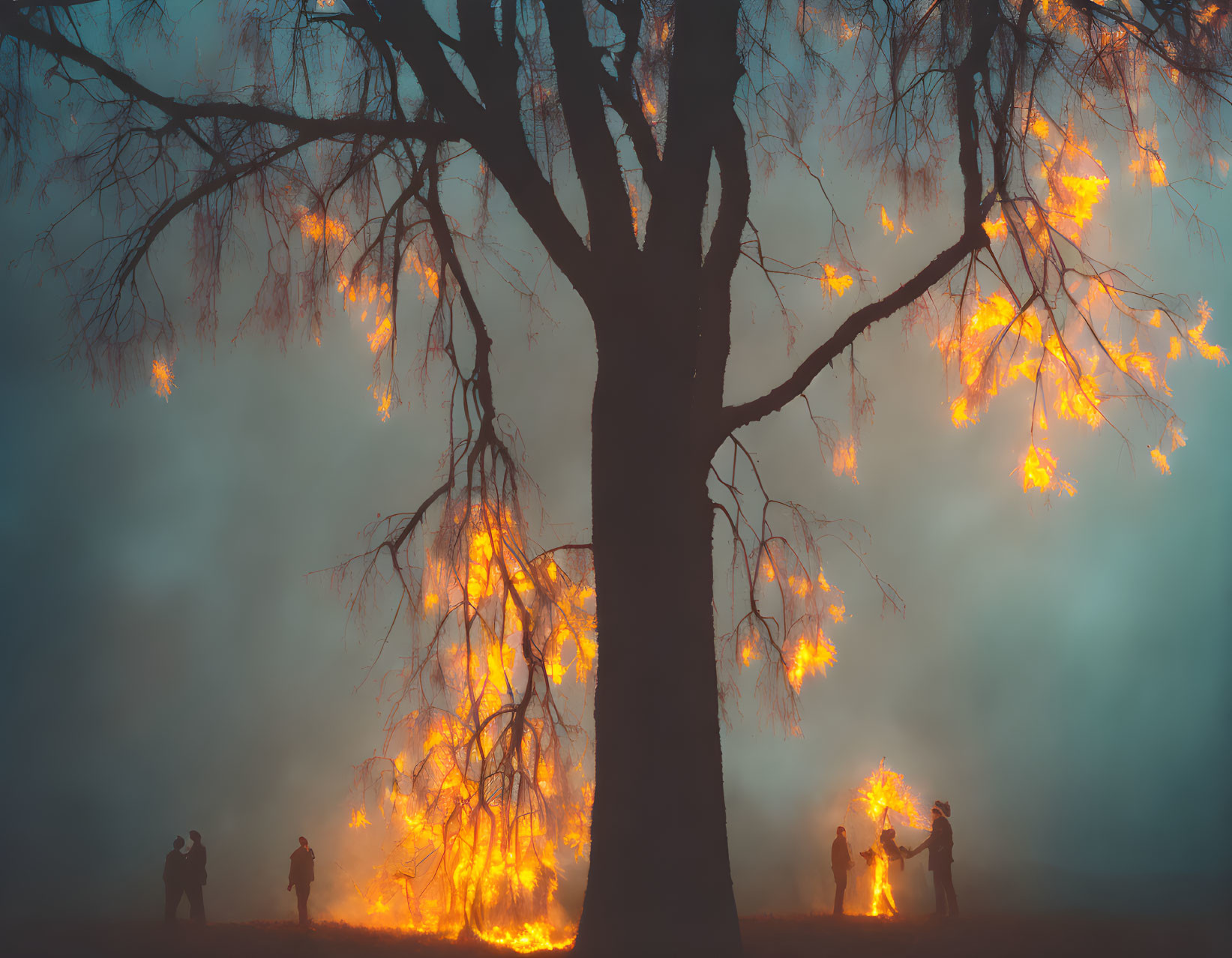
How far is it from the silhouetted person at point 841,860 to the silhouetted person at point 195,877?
15.0 feet

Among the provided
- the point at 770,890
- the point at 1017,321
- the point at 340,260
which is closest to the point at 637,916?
the point at 1017,321

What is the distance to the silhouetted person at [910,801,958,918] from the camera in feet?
16.7

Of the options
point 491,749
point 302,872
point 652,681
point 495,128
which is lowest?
point 302,872

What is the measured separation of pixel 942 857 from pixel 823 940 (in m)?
2.32

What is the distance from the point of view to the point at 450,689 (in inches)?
161

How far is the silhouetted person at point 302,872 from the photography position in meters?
5.76

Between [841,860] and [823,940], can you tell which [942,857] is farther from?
[823,940]

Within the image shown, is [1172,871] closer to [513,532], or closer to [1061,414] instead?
[1061,414]

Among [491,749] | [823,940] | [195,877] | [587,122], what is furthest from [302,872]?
[587,122]

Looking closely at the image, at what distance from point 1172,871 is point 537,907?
1093 centimetres

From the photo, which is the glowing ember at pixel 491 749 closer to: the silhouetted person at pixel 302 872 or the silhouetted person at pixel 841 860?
the silhouetted person at pixel 302 872

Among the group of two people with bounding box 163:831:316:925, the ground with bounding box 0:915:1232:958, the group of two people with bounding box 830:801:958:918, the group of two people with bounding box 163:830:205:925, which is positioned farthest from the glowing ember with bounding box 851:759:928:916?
the group of two people with bounding box 163:830:205:925

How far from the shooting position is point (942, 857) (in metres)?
5.17

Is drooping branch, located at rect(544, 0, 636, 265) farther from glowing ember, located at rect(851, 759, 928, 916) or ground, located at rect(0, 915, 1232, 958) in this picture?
glowing ember, located at rect(851, 759, 928, 916)
